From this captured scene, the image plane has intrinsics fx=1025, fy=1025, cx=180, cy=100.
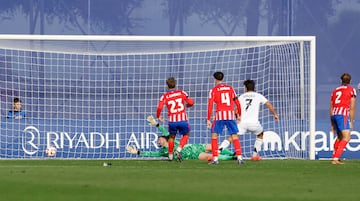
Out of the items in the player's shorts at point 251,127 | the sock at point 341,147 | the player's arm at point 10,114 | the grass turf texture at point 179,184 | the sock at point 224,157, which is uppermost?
the player's arm at point 10,114

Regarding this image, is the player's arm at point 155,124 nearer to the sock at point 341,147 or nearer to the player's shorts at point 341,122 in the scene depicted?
the player's shorts at point 341,122

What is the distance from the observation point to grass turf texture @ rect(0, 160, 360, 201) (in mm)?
9281

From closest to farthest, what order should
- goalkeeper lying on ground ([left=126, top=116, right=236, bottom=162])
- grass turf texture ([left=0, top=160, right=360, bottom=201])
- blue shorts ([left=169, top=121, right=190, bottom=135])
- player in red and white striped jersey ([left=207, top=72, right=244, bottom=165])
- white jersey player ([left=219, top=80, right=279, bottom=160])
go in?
grass turf texture ([left=0, top=160, right=360, bottom=201]), player in red and white striped jersey ([left=207, top=72, right=244, bottom=165]), blue shorts ([left=169, top=121, right=190, bottom=135]), goalkeeper lying on ground ([left=126, top=116, right=236, bottom=162]), white jersey player ([left=219, top=80, right=279, bottom=160])

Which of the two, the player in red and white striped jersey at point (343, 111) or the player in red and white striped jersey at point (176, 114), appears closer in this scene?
the player in red and white striped jersey at point (343, 111)

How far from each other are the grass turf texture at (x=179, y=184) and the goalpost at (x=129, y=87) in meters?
7.04

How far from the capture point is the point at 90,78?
24547 mm

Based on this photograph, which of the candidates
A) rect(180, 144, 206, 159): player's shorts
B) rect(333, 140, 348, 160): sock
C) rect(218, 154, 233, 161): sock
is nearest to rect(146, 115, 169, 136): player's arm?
rect(180, 144, 206, 159): player's shorts

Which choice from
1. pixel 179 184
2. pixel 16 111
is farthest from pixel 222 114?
pixel 16 111

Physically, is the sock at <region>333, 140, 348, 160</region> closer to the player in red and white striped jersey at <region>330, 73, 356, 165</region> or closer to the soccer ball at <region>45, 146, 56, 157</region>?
the player in red and white striped jersey at <region>330, 73, 356, 165</region>

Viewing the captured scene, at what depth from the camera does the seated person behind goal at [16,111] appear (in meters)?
21.1

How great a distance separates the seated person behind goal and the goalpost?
118mm

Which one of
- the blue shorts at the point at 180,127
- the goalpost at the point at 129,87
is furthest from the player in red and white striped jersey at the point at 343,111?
the goalpost at the point at 129,87

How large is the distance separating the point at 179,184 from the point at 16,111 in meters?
11.2

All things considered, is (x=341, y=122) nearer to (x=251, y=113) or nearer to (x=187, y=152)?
(x=251, y=113)
